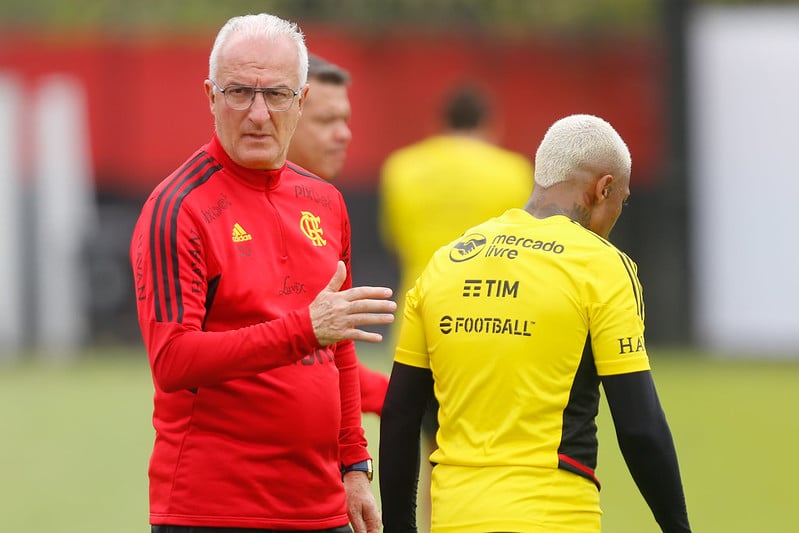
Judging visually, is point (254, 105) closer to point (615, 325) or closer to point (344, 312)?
point (344, 312)

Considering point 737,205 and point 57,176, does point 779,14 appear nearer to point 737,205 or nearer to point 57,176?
point 737,205

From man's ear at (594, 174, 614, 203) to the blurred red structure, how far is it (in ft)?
53.4

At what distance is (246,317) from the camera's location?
14.1 feet

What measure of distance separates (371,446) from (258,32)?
6.98 metres

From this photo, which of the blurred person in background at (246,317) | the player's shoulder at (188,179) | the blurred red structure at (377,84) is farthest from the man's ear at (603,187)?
the blurred red structure at (377,84)

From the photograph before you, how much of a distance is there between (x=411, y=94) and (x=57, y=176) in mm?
5006

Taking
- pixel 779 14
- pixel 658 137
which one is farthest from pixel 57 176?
pixel 779 14

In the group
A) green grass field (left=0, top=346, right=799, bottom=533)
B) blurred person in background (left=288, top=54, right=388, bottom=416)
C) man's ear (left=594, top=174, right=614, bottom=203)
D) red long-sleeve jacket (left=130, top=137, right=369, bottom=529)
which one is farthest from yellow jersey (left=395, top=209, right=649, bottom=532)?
green grass field (left=0, top=346, right=799, bottom=533)

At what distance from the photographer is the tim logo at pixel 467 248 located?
14.4 feet

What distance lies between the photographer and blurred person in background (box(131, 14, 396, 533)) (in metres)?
4.13

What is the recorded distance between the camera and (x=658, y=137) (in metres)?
20.7

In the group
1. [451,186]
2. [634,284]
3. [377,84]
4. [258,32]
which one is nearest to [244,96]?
[258,32]

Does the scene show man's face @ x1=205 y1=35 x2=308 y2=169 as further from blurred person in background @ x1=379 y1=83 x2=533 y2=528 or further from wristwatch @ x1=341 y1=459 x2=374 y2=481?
blurred person in background @ x1=379 y1=83 x2=533 y2=528

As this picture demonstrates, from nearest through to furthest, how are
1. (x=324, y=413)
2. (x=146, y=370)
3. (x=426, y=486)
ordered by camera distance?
1. (x=324, y=413)
2. (x=426, y=486)
3. (x=146, y=370)
